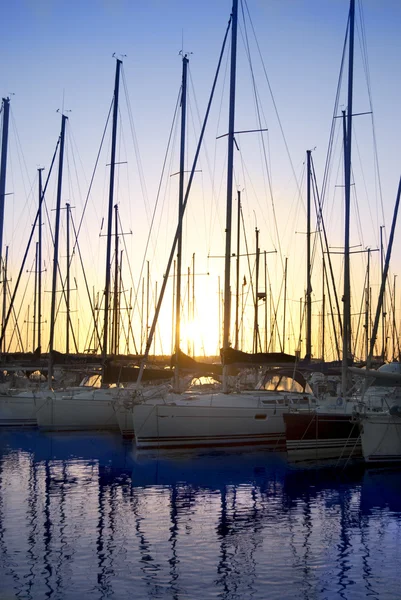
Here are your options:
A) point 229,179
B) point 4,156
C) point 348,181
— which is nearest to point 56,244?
point 4,156

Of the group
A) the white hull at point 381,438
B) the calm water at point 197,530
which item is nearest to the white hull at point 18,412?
the calm water at point 197,530

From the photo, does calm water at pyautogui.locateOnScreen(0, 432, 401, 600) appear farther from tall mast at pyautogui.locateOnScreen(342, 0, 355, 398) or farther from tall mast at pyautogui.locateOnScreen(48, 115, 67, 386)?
tall mast at pyautogui.locateOnScreen(48, 115, 67, 386)

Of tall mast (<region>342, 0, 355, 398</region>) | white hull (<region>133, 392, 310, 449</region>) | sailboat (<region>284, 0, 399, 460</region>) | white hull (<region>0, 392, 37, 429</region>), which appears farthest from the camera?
white hull (<region>0, 392, 37, 429</region>)

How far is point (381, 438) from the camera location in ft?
71.7

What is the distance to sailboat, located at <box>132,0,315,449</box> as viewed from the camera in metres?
24.9

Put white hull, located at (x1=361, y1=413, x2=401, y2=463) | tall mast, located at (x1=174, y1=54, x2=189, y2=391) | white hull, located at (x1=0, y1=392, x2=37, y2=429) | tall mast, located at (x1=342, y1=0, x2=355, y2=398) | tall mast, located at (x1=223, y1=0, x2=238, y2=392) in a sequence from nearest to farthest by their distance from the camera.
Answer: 1. white hull, located at (x1=361, y1=413, x2=401, y2=463)
2. tall mast, located at (x1=342, y1=0, x2=355, y2=398)
3. tall mast, located at (x1=223, y1=0, x2=238, y2=392)
4. tall mast, located at (x1=174, y1=54, x2=189, y2=391)
5. white hull, located at (x1=0, y1=392, x2=37, y2=429)

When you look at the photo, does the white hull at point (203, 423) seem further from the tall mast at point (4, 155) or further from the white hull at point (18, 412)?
the tall mast at point (4, 155)

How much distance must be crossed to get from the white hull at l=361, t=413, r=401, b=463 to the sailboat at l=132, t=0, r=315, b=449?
4054 millimetres

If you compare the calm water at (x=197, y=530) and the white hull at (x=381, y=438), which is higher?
the white hull at (x=381, y=438)

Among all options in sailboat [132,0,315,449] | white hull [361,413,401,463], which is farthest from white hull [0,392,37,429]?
white hull [361,413,401,463]

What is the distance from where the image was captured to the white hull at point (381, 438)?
2170 cm

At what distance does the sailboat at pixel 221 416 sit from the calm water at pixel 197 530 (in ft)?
4.37

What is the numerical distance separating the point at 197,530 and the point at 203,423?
10.7m

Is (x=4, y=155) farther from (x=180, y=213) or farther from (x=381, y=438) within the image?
(x=381, y=438)
